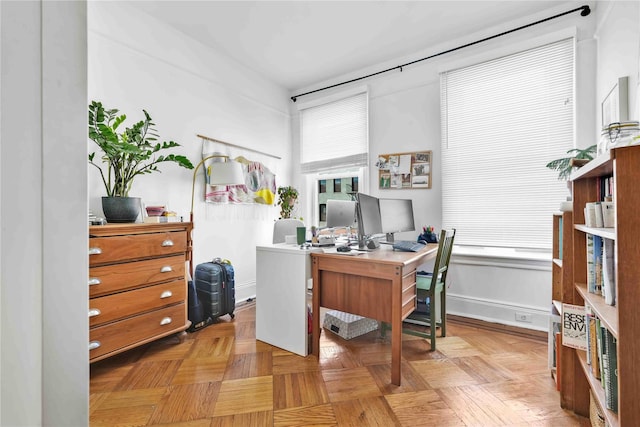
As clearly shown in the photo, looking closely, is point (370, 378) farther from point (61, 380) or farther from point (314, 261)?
point (61, 380)

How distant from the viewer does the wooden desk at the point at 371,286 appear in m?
1.85

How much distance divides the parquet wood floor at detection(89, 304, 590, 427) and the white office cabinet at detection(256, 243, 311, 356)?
10 centimetres

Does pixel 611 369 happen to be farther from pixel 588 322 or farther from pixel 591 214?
pixel 591 214

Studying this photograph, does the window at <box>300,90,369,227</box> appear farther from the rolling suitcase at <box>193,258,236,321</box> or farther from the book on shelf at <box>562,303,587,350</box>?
the book on shelf at <box>562,303,587,350</box>

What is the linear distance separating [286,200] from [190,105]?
1.64 m

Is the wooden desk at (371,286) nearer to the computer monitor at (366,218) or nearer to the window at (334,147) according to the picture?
the computer monitor at (366,218)

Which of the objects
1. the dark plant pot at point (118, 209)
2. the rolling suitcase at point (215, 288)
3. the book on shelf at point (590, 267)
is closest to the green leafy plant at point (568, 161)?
the book on shelf at point (590, 267)

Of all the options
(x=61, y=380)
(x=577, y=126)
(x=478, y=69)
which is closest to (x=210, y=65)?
(x=478, y=69)

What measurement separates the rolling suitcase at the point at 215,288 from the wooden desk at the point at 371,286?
1.14m

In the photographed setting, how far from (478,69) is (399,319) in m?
2.74

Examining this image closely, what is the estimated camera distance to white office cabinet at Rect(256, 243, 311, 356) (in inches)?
87.3

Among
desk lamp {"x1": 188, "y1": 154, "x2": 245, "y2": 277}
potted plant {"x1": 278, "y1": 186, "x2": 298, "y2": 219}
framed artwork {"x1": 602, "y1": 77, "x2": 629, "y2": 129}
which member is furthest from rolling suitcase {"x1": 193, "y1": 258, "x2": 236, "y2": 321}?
framed artwork {"x1": 602, "y1": 77, "x2": 629, "y2": 129}

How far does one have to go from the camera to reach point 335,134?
4.04 metres

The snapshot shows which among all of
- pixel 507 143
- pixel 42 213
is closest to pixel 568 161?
pixel 507 143
